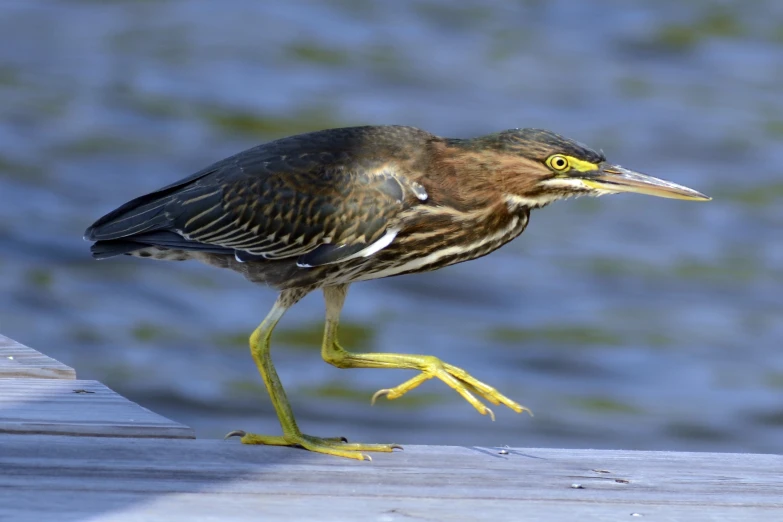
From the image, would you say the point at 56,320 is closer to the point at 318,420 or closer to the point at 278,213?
the point at 318,420

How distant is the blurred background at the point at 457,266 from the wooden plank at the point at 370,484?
5488 mm


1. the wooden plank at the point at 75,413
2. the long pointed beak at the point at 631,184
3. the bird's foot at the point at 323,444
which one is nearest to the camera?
the wooden plank at the point at 75,413

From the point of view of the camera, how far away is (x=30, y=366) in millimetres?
4906

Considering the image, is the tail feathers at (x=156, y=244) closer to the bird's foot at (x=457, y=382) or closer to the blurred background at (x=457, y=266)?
the bird's foot at (x=457, y=382)

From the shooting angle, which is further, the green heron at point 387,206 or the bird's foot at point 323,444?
the green heron at point 387,206

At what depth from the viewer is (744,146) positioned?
14.1m

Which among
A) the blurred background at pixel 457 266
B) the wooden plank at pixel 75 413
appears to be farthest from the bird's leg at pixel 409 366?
the blurred background at pixel 457 266

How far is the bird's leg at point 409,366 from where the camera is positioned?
189 inches

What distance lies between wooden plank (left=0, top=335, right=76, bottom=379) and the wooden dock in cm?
27

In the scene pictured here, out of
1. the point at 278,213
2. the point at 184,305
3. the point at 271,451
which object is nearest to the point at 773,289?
→ the point at 184,305

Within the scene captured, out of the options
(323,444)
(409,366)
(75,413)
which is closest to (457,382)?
(409,366)

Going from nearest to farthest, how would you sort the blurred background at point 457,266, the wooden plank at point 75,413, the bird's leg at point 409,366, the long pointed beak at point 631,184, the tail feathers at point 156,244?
the wooden plank at point 75,413
the bird's leg at point 409,366
the long pointed beak at point 631,184
the tail feathers at point 156,244
the blurred background at point 457,266

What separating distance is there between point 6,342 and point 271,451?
52.9 inches

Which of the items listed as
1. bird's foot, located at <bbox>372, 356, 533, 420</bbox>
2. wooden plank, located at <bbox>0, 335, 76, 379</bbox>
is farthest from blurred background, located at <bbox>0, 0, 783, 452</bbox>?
bird's foot, located at <bbox>372, 356, 533, 420</bbox>
